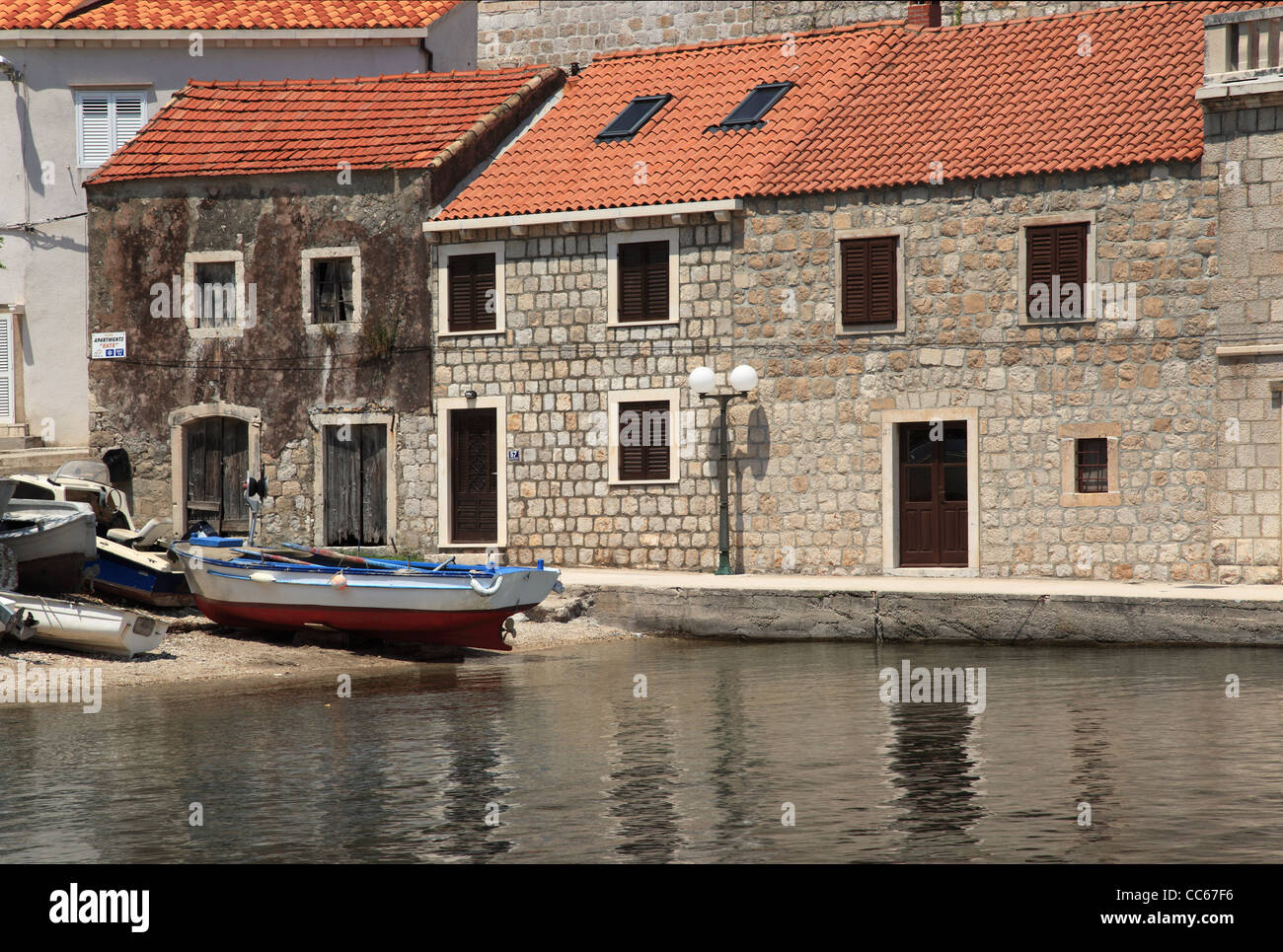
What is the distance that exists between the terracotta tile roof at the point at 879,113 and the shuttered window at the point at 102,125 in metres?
8.22

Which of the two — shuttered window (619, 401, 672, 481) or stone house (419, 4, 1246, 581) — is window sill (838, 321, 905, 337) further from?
shuttered window (619, 401, 672, 481)

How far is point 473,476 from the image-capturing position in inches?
1121

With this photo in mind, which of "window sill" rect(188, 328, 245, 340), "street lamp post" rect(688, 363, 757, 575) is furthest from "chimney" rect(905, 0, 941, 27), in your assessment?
"window sill" rect(188, 328, 245, 340)

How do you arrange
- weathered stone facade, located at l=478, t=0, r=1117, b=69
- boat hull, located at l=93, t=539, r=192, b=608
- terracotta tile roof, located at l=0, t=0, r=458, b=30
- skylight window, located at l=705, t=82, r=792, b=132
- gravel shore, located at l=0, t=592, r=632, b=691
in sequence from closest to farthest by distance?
gravel shore, located at l=0, t=592, r=632, b=691
boat hull, located at l=93, t=539, r=192, b=608
skylight window, located at l=705, t=82, r=792, b=132
terracotta tile roof, located at l=0, t=0, r=458, b=30
weathered stone facade, located at l=478, t=0, r=1117, b=69

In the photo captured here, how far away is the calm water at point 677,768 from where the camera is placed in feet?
37.8

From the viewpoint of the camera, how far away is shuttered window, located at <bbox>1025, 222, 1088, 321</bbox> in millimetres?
24375

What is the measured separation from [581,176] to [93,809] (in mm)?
17036

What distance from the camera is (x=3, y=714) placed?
1766 centimetres

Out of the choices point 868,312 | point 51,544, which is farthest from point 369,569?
point 868,312

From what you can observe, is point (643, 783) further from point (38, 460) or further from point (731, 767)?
point (38, 460)

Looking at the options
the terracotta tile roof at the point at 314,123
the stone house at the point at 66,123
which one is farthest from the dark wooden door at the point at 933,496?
the stone house at the point at 66,123

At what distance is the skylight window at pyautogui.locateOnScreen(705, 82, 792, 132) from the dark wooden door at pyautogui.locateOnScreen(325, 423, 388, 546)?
7.46 metres

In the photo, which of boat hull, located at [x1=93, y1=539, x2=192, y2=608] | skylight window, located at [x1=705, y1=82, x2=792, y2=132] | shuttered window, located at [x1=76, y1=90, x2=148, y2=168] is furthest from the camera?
shuttered window, located at [x1=76, y1=90, x2=148, y2=168]

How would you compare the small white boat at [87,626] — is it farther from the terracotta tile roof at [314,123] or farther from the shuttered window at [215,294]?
the terracotta tile roof at [314,123]
